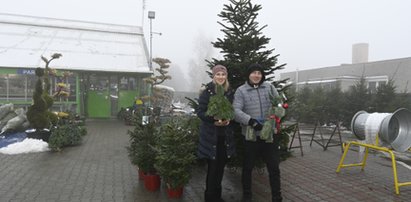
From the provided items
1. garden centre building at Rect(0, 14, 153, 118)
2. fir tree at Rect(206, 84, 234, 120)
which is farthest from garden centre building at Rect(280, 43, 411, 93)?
fir tree at Rect(206, 84, 234, 120)

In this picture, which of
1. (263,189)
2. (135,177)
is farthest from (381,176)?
(135,177)

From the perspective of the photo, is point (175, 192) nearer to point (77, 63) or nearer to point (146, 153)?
point (146, 153)

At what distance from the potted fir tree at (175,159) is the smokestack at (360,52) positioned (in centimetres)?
5165

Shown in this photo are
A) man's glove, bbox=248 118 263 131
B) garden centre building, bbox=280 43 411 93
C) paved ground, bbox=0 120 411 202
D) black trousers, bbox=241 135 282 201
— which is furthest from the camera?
garden centre building, bbox=280 43 411 93

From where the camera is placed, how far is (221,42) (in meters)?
5.59

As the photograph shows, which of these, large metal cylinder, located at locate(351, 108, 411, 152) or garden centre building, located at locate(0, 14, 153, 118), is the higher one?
garden centre building, located at locate(0, 14, 153, 118)

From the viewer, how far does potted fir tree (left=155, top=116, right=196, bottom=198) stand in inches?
174

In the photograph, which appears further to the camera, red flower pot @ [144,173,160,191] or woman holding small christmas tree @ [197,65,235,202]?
red flower pot @ [144,173,160,191]

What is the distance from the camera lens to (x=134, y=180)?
569 cm

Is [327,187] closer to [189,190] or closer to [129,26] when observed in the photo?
[189,190]

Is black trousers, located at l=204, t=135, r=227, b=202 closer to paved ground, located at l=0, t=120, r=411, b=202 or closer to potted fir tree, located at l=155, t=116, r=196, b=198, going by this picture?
potted fir tree, located at l=155, t=116, r=196, b=198

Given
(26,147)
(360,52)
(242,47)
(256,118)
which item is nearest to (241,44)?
(242,47)

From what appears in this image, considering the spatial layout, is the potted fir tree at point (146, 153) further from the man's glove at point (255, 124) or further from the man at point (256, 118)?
the man's glove at point (255, 124)

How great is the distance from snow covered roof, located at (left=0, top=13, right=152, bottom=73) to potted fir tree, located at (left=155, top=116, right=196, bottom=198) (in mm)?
10876
